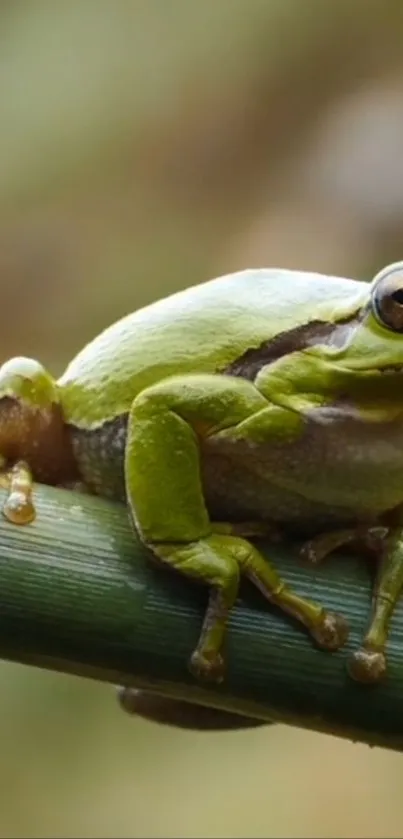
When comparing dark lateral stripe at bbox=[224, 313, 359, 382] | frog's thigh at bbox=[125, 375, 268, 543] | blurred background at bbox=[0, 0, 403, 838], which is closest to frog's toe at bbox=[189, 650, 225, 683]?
frog's thigh at bbox=[125, 375, 268, 543]

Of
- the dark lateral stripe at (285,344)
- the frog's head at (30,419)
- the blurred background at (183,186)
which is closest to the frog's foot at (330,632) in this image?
the dark lateral stripe at (285,344)

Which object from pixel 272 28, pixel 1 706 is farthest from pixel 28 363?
pixel 272 28

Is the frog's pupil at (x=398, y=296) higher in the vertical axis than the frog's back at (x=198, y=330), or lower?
higher

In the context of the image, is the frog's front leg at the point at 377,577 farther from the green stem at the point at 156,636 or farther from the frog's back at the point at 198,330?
the frog's back at the point at 198,330

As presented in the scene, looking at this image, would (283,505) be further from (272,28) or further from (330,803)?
(272,28)

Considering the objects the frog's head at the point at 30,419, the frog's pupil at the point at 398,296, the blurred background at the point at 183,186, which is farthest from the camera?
the blurred background at the point at 183,186
